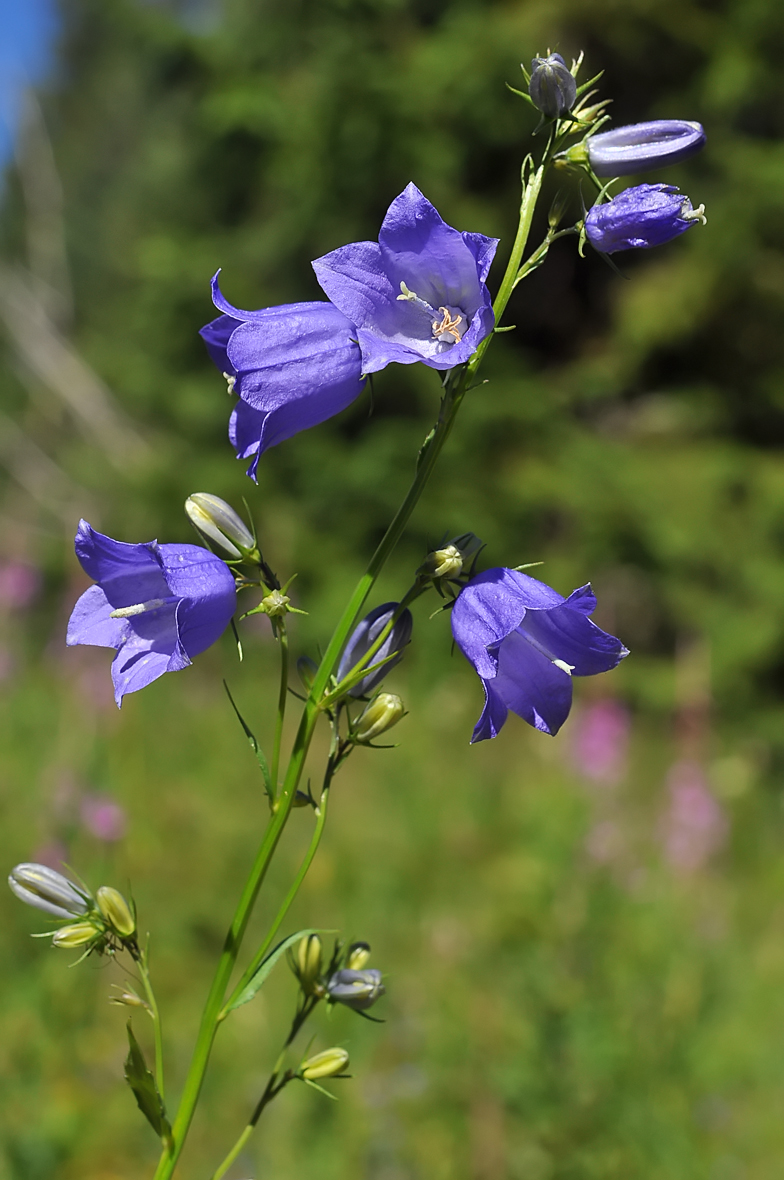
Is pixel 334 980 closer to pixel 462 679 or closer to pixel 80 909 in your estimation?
pixel 80 909

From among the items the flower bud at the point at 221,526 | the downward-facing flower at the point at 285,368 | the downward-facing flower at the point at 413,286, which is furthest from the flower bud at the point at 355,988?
the downward-facing flower at the point at 413,286

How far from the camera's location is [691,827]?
210 inches

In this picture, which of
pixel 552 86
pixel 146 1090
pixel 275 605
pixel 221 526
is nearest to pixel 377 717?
pixel 275 605

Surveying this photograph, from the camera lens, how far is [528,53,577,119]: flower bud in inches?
54.1

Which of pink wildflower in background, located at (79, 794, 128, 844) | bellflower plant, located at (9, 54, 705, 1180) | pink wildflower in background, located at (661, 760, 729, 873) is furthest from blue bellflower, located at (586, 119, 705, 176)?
pink wildflower in background, located at (661, 760, 729, 873)

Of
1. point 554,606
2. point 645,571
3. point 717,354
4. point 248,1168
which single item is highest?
point 554,606

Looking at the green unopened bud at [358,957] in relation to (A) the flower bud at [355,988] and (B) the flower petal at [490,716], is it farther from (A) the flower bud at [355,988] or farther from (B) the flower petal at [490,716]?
(B) the flower petal at [490,716]

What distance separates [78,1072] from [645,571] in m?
6.70

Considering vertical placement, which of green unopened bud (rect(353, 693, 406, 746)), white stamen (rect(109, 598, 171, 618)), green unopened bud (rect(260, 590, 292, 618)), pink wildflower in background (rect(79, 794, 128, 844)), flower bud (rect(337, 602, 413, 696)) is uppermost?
green unopened bud (rect(260, 590, 292, 618))

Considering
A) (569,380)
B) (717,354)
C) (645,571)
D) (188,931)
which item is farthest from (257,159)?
(188,931)

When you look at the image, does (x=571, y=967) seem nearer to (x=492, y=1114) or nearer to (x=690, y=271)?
(x=492, y=1114)

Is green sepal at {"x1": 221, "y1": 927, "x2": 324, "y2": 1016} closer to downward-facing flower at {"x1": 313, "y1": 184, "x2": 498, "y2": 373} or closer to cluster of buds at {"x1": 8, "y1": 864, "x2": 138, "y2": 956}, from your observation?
cluster of buds at {"x1": 8, "y1": 864, "x2": 138, "y2": 956}

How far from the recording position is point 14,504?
60.4 feet

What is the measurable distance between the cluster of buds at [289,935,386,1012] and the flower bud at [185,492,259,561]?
66 centimetres
